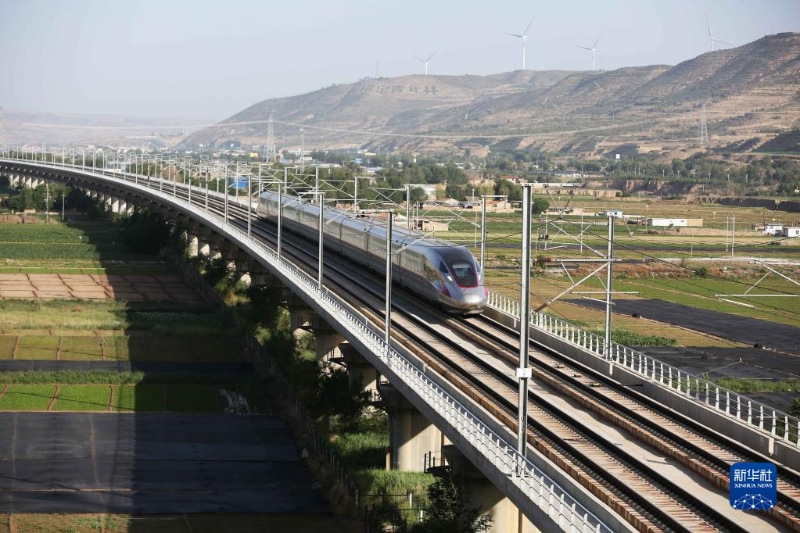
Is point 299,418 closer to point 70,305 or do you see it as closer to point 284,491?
point 284,491

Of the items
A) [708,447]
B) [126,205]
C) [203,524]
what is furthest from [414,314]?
[126,205]

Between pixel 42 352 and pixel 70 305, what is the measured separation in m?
18.0

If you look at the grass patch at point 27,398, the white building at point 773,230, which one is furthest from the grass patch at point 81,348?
the white building at point 773,230

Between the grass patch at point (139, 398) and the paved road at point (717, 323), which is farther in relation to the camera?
the paved road at point (717, 323)

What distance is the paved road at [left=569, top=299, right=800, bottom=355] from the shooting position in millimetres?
70375

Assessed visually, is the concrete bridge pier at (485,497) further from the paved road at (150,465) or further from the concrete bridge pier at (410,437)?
the paved road at (150,465)

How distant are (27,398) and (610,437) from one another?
112 ft

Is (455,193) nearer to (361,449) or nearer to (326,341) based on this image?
(326,341)

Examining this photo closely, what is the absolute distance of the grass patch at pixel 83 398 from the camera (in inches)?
2120

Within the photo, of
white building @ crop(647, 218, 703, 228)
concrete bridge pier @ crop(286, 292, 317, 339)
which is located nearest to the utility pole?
white building @ crop(647, 218, 703, 228)

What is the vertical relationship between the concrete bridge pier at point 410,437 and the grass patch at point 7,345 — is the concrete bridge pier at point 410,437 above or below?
above

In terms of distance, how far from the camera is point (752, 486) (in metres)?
22.4

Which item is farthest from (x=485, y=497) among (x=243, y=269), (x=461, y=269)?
(x=243, y=269)

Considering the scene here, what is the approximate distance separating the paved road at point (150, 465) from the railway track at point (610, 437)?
7264mm
